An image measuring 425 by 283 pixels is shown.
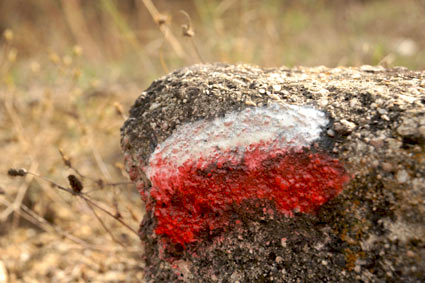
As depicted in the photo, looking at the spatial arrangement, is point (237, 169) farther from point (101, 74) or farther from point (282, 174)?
point (101, 74)

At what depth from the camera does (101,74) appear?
14.3ft

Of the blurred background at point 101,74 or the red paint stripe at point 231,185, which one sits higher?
the blurred background at point 101,74

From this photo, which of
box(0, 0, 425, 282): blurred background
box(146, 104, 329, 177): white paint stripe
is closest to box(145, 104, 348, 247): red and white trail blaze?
box(146, 104, 329, 177): white paint stripe

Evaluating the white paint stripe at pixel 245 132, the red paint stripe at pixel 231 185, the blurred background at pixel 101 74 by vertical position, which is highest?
the blurred background at pixel 101 74

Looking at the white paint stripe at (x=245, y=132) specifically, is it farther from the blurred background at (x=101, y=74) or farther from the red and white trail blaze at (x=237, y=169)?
the blurred background at (x=101, y=74)

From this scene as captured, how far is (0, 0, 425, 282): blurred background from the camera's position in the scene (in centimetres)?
189

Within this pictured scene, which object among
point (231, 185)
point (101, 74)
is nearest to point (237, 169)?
point (231, 185)

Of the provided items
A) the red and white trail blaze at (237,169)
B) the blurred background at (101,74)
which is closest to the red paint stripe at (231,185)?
the red and white trail blaze at (237,169)

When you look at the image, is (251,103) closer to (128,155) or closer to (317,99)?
(317,99)

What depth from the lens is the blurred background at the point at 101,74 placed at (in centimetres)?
189

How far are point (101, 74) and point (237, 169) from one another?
12.2ft

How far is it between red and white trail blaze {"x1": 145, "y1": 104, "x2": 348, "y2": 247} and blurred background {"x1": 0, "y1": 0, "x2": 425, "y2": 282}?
403 mm

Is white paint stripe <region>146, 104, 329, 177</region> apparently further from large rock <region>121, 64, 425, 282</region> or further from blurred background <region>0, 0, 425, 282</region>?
blurred background <region>0, 0, 425, 282</region>

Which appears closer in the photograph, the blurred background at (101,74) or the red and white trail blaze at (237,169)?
the red and white trail blaze at (237,169)
